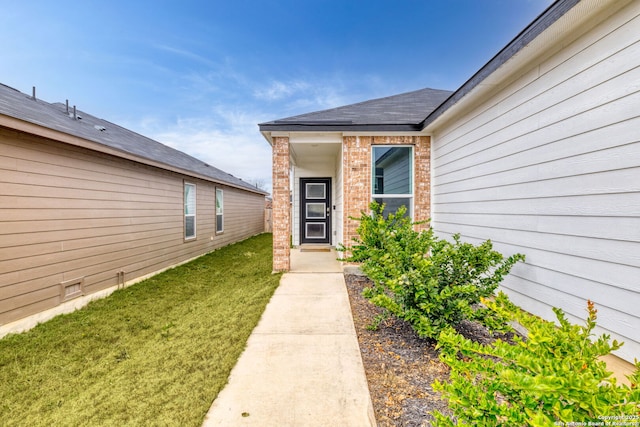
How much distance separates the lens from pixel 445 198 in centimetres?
532

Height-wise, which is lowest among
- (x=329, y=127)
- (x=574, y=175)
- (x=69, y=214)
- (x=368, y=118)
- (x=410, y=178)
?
(x=69, y=214)

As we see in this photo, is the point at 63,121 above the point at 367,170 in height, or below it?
above

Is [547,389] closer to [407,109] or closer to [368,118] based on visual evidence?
[368,118]

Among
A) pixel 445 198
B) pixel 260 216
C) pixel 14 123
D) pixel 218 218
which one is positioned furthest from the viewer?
pixel 260 216

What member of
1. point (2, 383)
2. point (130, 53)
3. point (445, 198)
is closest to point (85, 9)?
point (130, 53)

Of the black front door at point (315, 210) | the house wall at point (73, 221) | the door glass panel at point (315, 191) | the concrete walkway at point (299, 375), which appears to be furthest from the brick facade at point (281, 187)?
the door glass panel at point (315, 191)

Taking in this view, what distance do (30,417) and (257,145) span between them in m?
26.7

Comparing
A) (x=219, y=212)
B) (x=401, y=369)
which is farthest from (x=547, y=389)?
(x=219, y=212)

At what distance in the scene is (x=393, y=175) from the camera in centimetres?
607

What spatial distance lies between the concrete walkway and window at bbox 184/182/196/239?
520cm

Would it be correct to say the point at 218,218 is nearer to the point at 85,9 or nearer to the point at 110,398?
the point at 85,9

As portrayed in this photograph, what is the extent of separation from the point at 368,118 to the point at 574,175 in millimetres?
4088

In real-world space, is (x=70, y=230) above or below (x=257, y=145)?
below

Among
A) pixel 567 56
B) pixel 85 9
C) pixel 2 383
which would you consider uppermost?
pixel 85 9
